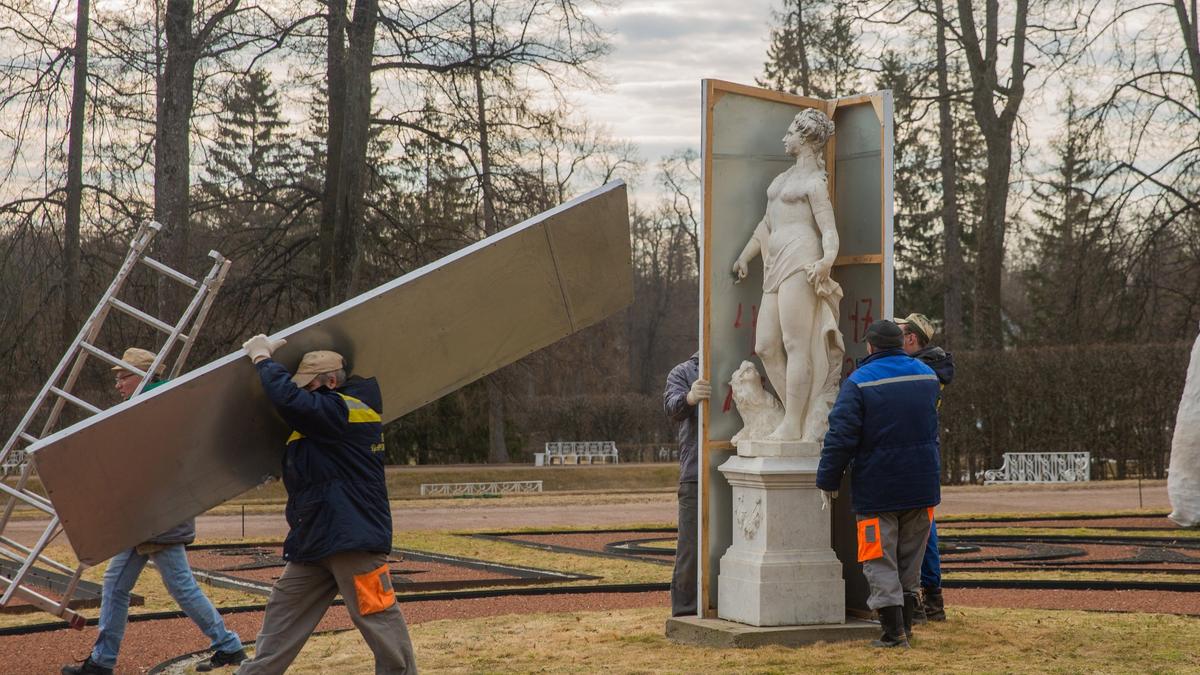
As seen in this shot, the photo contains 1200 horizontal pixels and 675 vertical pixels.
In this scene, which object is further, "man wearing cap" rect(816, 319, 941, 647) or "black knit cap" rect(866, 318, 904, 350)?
"black knit cap" rect(866, 318, 904, 350)

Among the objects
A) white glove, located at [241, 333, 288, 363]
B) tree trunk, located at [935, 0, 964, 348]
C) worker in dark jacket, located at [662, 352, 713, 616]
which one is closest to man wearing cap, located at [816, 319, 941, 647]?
worker in dark jacket, located at [662, 352, 713, 616]

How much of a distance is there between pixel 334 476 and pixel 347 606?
1.95 feet

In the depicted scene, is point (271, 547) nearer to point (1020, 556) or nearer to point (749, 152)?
point (1020, 556)

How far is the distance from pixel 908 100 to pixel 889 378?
2030 cm

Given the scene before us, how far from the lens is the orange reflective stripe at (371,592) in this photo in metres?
5.81

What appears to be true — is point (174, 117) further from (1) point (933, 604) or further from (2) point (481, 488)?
(1) point (933, 604)

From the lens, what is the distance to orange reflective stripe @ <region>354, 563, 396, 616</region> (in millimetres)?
5809

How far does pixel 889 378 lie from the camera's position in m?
7.42

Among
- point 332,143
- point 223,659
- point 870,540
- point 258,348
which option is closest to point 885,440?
point 870,540

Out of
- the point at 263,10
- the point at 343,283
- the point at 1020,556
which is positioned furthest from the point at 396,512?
the point at 1020,556

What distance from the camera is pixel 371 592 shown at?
582cm

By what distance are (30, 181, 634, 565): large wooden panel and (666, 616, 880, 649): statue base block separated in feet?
7.01

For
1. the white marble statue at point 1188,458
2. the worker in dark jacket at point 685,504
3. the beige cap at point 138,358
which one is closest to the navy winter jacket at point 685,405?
the worker in dark jacket at point 685,504

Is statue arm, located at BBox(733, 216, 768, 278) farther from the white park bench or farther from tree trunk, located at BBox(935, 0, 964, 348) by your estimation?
the white park bench
